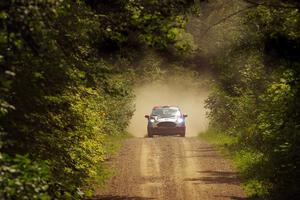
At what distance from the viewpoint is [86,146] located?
13.8m

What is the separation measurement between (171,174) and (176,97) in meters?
46.4

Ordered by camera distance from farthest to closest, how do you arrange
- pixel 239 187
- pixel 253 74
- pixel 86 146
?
pixel 253 74
pixel 239 187
pixel 86 146

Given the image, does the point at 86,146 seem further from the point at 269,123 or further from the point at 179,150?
the point at 179,150

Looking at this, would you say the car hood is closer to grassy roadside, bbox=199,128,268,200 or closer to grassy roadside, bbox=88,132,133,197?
grassy roadside, bbox=88,132,133,197

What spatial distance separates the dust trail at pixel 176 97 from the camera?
60.8 m

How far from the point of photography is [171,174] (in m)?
20.3

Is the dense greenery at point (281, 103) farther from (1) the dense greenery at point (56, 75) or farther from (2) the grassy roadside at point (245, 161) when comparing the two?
(1) the dense greenery at point (56, 75)

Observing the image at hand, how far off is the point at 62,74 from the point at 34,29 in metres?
3.04

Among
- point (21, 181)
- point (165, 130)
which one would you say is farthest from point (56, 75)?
point (165, 130)

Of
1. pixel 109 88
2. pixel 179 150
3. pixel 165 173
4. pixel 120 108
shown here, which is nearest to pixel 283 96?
pixel 109 88

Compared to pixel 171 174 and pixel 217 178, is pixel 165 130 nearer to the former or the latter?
pixel 171 174

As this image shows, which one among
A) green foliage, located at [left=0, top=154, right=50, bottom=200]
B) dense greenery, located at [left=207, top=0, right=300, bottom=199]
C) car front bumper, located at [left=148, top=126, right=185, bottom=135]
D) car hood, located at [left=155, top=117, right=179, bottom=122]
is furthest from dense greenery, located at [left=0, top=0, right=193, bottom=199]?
car front bumper, located at [left=148, top=126, right=185, bottom=135]

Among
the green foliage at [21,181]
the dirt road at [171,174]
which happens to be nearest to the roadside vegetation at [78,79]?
the green foliage at [21,181]

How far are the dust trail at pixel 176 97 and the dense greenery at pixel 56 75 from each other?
1718 inches
